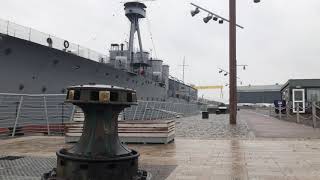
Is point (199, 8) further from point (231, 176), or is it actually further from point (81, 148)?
point (81, 148)

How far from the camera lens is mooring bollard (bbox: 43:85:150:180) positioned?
394cm

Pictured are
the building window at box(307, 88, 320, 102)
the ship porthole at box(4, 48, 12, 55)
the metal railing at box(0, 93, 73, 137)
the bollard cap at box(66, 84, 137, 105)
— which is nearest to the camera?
the bollard cap at box(66, 84, 137, 105)

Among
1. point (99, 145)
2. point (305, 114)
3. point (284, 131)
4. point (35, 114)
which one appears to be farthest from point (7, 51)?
point (305, 114)

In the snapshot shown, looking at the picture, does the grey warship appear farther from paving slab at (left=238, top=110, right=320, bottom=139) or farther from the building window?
the building window

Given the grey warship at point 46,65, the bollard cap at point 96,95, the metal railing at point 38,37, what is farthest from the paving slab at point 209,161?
the metal railing at point 38,37

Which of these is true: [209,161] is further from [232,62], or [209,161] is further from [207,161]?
[232,62]

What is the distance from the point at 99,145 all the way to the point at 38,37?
18467 mm

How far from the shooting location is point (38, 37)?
2138cm

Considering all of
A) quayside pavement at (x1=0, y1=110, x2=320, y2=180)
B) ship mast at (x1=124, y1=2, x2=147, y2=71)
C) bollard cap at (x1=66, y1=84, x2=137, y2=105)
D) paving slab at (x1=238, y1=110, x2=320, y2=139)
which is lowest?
quayside pavement at (x1=0, y1=110, x2=320, y2=180)

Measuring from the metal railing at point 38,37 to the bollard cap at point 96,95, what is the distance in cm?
1631

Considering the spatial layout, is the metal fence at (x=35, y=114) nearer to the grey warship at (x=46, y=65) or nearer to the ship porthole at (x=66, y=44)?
the grey warship at (x=46, y=65)

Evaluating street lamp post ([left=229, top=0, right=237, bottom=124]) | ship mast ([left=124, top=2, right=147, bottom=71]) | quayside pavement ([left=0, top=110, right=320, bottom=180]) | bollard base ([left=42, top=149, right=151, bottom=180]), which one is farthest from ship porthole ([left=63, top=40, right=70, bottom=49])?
ship mast ([left=124, top=2, right=147, bottom=71])

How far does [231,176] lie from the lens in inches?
219

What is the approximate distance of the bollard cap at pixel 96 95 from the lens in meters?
3.90
